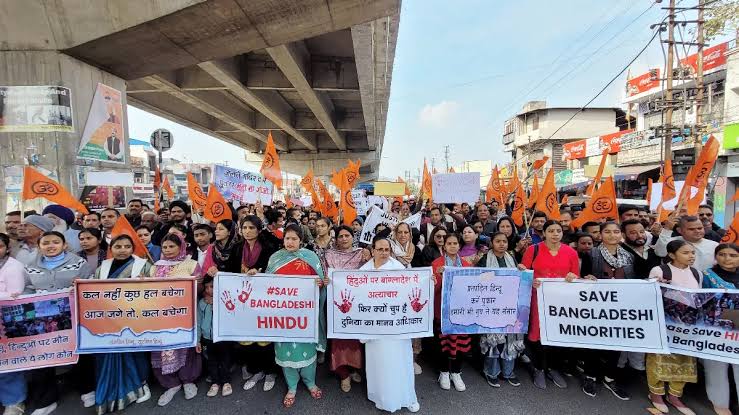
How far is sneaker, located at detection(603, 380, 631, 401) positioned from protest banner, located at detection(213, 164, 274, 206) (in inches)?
209

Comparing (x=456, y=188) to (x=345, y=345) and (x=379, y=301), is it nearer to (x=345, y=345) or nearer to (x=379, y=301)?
(x=379, y=301)

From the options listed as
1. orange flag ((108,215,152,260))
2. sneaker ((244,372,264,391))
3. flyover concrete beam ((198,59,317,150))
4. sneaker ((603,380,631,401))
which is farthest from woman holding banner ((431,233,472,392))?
flyover concrete beam ((198,59,317,150))

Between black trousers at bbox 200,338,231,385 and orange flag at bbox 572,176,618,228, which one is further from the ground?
orange flag at bbox 572,176,618,228

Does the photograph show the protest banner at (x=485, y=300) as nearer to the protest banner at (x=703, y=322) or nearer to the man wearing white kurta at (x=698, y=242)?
the protest banner at (x=703, y=322)

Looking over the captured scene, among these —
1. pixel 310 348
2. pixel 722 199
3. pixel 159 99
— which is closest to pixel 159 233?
pixel 310 348

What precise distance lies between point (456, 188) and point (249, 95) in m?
7.12

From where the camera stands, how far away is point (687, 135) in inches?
549

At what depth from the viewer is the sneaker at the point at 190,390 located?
3001 millimetres

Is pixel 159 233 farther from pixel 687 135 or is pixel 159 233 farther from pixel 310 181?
pixel 687 135

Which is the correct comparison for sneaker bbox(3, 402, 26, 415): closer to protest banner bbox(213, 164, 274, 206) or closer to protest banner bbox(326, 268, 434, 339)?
protest banner bbox(326, 268, 434, 339)

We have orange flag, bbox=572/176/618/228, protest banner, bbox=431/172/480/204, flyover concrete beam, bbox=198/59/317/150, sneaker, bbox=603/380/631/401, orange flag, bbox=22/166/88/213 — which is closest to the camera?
sneaker, bbox=603/380/631/401

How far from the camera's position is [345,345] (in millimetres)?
3131

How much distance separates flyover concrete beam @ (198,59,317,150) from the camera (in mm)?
8172

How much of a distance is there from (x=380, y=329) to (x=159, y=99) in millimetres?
13675
